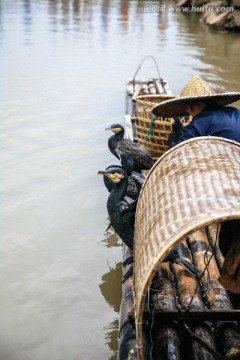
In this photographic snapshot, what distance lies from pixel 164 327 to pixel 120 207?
1.24 m

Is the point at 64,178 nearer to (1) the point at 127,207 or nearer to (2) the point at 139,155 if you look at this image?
(2) the point at 139,155

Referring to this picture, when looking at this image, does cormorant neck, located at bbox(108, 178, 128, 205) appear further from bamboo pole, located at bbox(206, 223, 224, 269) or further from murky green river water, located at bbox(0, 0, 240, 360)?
murky green river water, located at bbox(0, 0, 240, 360)

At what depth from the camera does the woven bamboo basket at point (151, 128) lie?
5.85 meters

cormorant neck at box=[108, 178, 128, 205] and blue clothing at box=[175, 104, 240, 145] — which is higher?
blue clothing at box=[175, 104, 240, 145]

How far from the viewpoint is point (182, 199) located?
2.48 m

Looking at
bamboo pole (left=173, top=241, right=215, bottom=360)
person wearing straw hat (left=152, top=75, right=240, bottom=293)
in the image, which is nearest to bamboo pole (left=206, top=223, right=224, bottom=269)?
bamboo pole (left=173, top=241, right=215, bottom=360)

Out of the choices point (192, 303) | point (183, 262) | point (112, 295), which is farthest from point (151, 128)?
point (192, 303)


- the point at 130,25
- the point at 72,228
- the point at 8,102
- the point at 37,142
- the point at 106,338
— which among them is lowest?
the point at 106,338

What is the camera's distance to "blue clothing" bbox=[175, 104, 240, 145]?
3727 mm

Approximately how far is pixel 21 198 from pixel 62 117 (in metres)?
3.81

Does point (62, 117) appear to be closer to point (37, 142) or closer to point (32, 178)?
point (37, 142)

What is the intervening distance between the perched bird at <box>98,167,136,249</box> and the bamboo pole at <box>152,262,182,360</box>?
0.51m

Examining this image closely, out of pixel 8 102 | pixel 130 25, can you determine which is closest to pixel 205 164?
pixel 8 102

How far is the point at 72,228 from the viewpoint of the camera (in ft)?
A: 18.7
